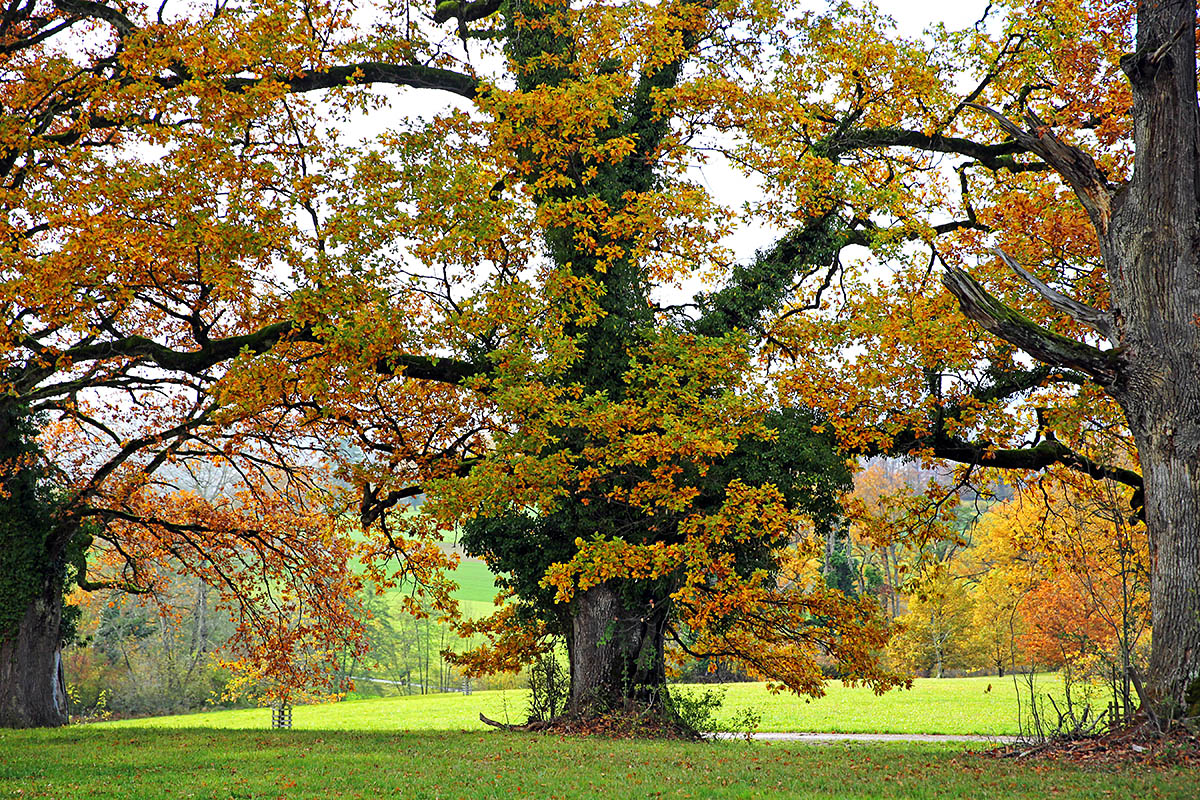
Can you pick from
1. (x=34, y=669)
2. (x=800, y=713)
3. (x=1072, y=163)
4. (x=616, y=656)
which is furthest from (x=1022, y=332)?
(x=800, y=713)

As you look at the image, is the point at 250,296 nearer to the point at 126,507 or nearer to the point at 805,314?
the point at 126,507

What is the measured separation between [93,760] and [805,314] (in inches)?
517

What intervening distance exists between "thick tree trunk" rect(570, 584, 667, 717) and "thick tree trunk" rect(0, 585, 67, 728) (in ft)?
35.1

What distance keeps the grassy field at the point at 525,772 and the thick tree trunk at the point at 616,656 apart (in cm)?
140

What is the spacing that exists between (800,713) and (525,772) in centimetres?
2173

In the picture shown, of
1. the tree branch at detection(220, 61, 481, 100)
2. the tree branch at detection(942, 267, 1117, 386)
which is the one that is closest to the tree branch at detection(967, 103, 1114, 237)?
the tree branch at detection(942, 267, 1117, 386)

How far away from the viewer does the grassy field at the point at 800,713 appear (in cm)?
2314

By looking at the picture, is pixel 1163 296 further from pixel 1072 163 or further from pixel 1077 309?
pixel 1072 163

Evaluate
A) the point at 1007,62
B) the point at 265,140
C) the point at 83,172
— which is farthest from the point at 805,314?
the point at 83,172

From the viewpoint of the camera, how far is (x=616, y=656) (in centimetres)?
1372

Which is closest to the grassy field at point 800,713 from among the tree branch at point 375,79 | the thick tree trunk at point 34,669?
the thick tree trunk at point 34,669

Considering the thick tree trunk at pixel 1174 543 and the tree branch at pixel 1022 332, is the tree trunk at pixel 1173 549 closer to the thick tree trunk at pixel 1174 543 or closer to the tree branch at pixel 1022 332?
the thick tree trunk at pixel 1174 543

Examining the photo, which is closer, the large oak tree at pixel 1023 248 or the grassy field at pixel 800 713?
the large oak tree at pixel 1023 248

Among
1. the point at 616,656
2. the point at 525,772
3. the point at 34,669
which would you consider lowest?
the point at 525,772
